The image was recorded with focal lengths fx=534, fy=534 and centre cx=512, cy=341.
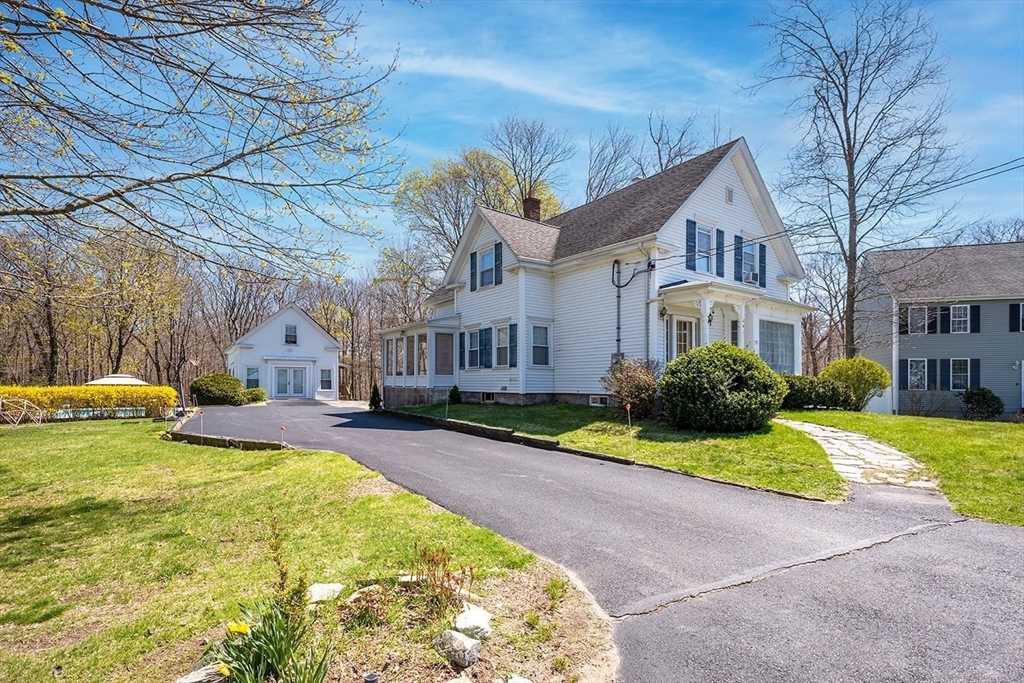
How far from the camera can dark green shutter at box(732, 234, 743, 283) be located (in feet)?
61.1

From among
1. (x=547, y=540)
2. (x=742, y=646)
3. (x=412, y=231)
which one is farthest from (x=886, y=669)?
(x=412, y=231)

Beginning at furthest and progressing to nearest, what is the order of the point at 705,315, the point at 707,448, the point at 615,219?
the point at 615,219
the point at 705,315
the point at 707,448

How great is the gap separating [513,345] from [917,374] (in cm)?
2106

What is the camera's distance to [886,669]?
3.23 meters

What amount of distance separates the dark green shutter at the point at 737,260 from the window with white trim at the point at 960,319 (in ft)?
47.7

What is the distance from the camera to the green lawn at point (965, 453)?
23.4 feet

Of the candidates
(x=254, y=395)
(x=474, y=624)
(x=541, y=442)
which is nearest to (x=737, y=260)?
(x=541, y=442)

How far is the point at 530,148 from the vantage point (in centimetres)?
3384

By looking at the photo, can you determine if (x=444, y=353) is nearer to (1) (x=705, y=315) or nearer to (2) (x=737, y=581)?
(1) (x=705, y=315)

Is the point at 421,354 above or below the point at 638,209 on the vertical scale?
below

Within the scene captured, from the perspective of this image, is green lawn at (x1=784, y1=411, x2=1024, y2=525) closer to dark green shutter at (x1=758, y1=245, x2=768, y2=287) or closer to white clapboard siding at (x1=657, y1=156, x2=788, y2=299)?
white clapboard siding at (x1=657, y1=156, x2=788, y2=299)

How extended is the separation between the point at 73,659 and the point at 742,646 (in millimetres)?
4193

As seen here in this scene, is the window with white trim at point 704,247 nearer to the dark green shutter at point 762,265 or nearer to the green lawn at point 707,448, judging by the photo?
the dark green shutter at point 762,265

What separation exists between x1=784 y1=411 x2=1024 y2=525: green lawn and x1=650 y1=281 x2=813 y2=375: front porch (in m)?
3.64
